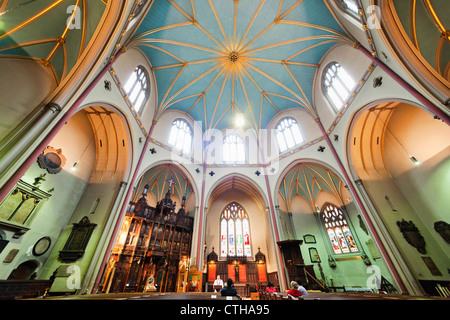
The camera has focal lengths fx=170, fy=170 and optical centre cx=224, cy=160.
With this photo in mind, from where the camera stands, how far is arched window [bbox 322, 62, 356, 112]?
32.6ft

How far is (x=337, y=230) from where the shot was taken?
1434 centimetres

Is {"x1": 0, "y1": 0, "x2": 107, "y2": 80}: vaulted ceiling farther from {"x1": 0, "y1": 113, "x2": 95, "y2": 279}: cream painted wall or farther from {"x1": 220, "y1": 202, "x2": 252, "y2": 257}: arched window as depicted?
{"x1": 220, "y1": 202, "x2": 252, "y2": 257}: arched window

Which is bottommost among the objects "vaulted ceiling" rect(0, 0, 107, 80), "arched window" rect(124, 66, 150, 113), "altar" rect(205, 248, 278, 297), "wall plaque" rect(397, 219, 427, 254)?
"altar" rect(205, 248, 278, 297)

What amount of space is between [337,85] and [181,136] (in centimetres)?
1173

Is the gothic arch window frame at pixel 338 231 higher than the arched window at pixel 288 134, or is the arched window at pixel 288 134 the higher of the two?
the arched window at pixel 288 134

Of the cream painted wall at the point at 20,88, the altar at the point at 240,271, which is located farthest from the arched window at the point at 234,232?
the cream painted wall at the point at 20,88

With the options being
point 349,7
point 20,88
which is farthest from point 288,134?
point 20,88

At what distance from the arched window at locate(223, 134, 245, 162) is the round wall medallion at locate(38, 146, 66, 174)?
10853 millimetres

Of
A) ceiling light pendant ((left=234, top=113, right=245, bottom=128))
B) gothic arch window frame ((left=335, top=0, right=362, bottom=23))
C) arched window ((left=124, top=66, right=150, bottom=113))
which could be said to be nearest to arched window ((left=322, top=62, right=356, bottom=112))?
gothic arch window frame ((left=335, top=0, right=362, bottom=23))

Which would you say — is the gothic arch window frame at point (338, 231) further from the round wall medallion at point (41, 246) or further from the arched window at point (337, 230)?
the round wall medallion at point (41, 246)

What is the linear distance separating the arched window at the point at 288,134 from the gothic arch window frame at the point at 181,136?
794 centimetres

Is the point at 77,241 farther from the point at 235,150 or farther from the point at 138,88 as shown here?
the point at 235,150

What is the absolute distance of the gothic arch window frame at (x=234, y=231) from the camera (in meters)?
15.7
